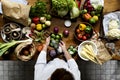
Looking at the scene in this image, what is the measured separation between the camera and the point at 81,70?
340 centimetres

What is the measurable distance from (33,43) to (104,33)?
0.62m

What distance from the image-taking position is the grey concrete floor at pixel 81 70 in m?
3.37

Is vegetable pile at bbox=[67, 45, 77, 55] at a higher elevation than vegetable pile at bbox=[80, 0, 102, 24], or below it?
below

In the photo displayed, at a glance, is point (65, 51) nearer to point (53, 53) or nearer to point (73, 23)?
point (53, 53)

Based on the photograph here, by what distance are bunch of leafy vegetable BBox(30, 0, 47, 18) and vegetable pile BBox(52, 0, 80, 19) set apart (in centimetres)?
8

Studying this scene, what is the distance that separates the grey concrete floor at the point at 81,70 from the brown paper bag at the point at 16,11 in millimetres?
583

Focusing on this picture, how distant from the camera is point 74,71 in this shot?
287 cm

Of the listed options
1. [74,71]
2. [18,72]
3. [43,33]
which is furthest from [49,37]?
[18,72]

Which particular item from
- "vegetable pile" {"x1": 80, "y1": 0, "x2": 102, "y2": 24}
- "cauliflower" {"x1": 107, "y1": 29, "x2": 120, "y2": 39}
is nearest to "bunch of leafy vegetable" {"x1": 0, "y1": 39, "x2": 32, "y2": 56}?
"vegetable pile" {"x1": 80, "y1": 0, "x2": 102, "y2": 24}

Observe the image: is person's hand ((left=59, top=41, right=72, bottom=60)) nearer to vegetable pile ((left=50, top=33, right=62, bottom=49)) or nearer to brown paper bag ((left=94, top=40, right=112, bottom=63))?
vegetable pile ((left=50, top=33, right=62, bottom=49))

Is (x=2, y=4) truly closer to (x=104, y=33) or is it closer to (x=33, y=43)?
(x=33, y=43)

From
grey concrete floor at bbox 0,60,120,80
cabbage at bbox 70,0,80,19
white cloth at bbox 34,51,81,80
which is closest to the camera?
white cloth at bbox 34,51,81,80

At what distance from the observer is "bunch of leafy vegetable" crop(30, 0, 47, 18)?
9.61 ft

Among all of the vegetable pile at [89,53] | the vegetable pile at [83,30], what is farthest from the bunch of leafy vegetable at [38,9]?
the vegetable pile at [89,53]
